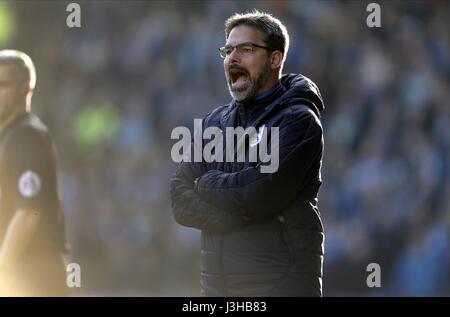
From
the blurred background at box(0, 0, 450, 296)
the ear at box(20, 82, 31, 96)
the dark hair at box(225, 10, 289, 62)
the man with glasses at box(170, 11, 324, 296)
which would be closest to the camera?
the man with glasses at box(170, 11, 324, 296)

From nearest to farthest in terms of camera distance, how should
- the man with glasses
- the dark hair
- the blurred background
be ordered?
the man with glasses
the dark hair
the blurred background

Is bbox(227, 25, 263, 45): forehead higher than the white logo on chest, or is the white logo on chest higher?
bbox(227, 25, 263, 45): forehead

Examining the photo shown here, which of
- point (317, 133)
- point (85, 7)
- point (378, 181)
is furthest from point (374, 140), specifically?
point (317, 133)

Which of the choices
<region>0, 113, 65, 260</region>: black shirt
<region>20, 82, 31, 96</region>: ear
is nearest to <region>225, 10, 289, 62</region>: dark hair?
<region>0, 113, 65, 260</region>: black shirt

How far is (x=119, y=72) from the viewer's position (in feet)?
29.1

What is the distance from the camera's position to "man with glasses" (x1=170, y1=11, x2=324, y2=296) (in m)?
3.10

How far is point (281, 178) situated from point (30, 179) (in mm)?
1911

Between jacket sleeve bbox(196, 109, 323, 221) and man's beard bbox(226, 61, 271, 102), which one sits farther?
man's beard bbox(226, 61, 271, 102)

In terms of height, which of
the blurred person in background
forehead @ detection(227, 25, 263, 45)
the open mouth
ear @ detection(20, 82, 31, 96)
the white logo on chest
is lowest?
the blurred person in background

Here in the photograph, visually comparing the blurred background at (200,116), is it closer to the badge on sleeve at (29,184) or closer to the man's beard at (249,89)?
the badge on sleeve at (29,184)

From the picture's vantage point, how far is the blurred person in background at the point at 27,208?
458 cm

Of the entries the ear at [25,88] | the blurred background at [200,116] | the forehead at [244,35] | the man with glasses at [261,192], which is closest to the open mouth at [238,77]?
the man with glasses at [261,192]

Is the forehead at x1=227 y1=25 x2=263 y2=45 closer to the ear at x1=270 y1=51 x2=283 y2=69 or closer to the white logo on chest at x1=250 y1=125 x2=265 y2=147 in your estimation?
the ear at x1=270 y1=51 x2=283 y2=69

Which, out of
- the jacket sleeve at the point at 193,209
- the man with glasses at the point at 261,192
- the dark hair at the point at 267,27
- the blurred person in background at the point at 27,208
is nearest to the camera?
the man with glasses at the point at 261,192
